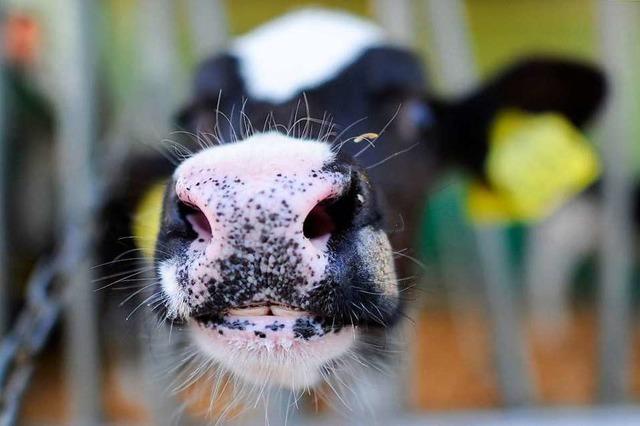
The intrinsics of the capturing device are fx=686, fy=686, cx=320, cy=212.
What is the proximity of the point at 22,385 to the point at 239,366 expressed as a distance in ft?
0.95

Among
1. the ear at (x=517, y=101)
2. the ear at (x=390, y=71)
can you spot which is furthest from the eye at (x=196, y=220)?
the ear at (x=517, y=101)

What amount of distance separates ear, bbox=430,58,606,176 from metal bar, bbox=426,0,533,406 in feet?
1.09

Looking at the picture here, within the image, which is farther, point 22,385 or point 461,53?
point 461,53

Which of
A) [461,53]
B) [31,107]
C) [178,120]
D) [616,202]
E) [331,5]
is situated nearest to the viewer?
[178,120]

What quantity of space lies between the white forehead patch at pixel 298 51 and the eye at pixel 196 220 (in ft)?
1.38

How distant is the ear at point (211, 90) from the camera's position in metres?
1.17

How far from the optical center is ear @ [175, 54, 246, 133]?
1.17 meters

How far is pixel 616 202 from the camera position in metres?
1.64

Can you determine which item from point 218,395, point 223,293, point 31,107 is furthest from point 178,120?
point 31,107

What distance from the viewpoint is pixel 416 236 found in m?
1.34

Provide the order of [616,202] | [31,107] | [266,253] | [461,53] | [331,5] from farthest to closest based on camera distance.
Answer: [331,5]
[31,107]
[461,53]
[616,202]
[266,253]

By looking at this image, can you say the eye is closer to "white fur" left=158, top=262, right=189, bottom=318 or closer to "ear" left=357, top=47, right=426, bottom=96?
"white fur" left=158, top=262, right=189, bottom=318

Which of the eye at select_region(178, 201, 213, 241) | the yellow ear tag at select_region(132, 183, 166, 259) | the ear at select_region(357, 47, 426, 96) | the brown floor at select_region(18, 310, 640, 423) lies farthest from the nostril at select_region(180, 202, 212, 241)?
the brown floor at select_region(18, 310, 640, 423)

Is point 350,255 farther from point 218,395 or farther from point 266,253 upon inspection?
point 218,395
